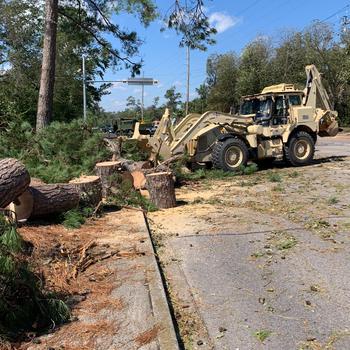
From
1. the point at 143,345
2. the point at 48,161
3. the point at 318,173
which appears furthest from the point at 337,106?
the point at 143,345

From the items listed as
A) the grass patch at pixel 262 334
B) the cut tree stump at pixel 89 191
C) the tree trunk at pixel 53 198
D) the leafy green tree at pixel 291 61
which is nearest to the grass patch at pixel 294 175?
the cut tree stump at pixel 89 191

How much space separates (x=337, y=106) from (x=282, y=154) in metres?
34.1

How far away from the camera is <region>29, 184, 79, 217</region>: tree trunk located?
8.11 metres

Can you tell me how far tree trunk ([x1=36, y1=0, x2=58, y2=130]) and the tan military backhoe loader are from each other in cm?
336

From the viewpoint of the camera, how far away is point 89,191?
9219mm

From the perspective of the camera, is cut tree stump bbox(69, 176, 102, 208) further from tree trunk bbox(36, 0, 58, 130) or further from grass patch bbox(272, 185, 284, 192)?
tree trunk bbox(36, 0, 58, 130)

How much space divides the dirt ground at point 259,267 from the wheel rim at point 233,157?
11.3ft

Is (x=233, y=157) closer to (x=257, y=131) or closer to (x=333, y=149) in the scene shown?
(x=257, y=131)

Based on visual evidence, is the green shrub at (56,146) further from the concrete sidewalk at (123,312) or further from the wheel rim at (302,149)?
the wheel rim at (302,149)

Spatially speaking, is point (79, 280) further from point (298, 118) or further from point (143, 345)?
point (298, 118)

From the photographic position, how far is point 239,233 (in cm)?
788

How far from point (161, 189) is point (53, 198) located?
2532mm

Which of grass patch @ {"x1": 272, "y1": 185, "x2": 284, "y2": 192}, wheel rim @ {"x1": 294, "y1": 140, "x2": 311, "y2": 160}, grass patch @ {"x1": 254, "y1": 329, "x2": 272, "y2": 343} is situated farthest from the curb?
wheel rim @ {"x1": 294, "y1": 140, "x2": 311, "y2": 160}

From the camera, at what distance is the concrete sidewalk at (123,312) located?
4148mm
